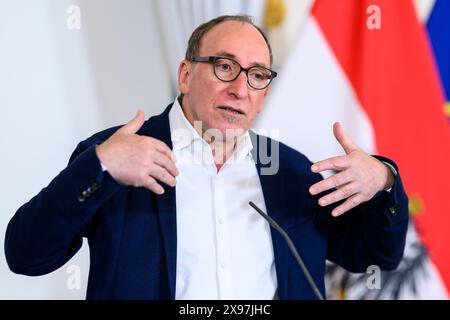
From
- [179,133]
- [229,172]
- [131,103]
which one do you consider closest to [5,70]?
[131,103]

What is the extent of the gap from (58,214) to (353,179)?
572mm

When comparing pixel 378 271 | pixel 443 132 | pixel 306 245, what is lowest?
pixel 378 271

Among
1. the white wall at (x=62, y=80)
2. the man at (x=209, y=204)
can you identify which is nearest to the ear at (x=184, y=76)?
the man at (x=209, y=204)

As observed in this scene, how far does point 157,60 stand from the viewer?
172cm

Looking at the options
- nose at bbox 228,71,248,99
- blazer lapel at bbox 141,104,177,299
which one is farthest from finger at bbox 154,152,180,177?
nose at bbox 228,71,248,99

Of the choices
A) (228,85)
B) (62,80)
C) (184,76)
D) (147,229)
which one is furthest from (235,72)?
(62,80)

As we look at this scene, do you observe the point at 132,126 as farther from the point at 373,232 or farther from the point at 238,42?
the point at 373,232

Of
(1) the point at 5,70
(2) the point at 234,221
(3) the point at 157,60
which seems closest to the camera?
(2) the point at 234,221

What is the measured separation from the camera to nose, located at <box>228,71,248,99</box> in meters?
1.25

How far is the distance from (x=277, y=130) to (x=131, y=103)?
1.42 feet

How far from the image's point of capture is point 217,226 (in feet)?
4.08

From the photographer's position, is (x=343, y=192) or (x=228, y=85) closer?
(x=343, y=192)

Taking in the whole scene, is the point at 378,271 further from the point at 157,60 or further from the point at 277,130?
the point at 157,60

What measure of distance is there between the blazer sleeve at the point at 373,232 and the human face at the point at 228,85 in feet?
0.98
